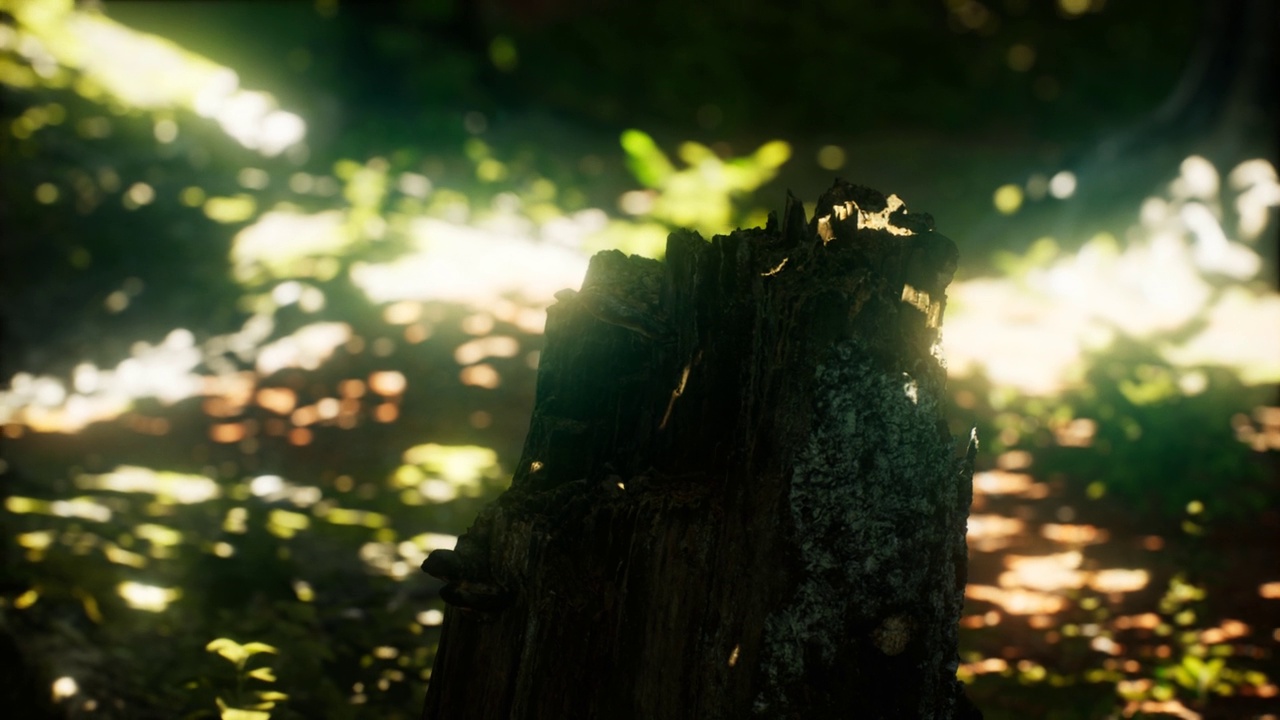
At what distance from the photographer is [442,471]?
7.49 meters

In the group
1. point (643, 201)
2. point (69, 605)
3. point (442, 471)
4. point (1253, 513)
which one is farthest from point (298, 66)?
point (1253, 513)

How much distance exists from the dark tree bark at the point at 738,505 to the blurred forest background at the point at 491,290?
0.39 meters

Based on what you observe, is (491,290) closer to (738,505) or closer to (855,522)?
(738,505)

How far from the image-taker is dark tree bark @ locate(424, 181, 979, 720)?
2.59 meters

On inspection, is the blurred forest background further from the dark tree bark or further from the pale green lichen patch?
the dark tree bark

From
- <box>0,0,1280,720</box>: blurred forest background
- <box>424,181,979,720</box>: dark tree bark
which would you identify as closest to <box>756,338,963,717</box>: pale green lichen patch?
<box>424,181,979,720</box>: dark tree bark

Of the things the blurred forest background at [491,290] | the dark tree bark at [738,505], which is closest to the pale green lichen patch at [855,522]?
the dark tree bark at [738,505]

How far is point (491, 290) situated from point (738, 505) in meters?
8.02

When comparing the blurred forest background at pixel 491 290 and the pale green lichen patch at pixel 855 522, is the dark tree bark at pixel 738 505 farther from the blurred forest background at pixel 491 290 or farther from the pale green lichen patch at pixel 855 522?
the blurred forest background at pixel 491 290

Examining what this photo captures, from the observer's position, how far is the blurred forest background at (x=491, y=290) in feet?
17.6

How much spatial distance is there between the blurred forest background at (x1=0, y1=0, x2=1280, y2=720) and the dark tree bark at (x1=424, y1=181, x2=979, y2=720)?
1.26 feet

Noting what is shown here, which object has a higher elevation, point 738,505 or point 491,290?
point 491,290

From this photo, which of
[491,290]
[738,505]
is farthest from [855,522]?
[491,290]

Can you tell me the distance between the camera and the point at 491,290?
34.3 ft
